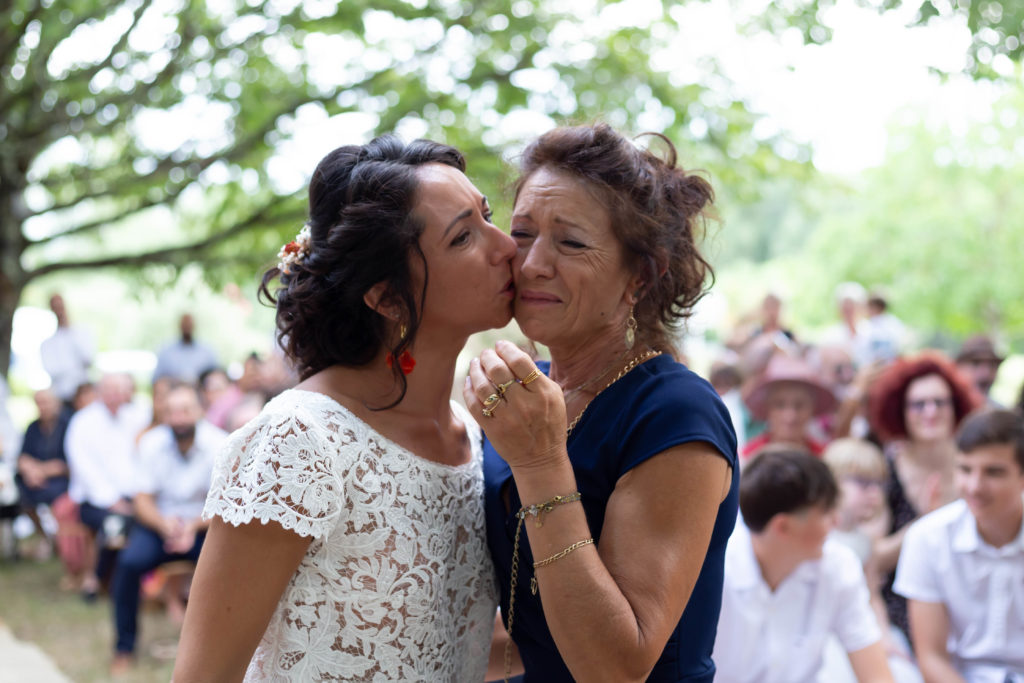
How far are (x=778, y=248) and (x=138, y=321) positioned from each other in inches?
1009

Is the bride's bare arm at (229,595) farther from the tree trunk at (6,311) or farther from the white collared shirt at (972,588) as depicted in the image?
the tree trunk at (6,311)

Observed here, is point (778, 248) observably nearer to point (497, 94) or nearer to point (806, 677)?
point (497, 94)

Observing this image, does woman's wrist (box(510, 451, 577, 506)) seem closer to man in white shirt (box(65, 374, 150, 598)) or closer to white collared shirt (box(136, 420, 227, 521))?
white collared shirt (box(136, 420, 227, 521))

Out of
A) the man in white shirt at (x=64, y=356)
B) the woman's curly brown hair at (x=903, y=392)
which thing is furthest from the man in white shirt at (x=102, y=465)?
the woman's curly brown hair at (x=903, y=392)

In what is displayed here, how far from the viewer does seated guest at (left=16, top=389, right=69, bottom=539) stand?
9242mm

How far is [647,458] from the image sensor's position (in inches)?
75.2

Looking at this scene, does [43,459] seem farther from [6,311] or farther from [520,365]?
[520,365]

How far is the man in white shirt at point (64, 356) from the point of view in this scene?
11.3m

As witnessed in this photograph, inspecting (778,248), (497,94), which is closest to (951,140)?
(778,248)

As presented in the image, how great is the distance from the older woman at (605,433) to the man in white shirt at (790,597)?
1481mm

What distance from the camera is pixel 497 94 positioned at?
25.4ft

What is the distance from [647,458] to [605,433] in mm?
174

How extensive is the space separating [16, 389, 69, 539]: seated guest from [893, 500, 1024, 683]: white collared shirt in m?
8.05

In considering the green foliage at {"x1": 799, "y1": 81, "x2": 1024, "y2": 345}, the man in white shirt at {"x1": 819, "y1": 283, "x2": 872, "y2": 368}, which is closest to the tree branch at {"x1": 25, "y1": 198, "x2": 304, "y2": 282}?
the man in white shirt at {"x1": 819, "y1": 283, "x2": 872, "y2": 368}
